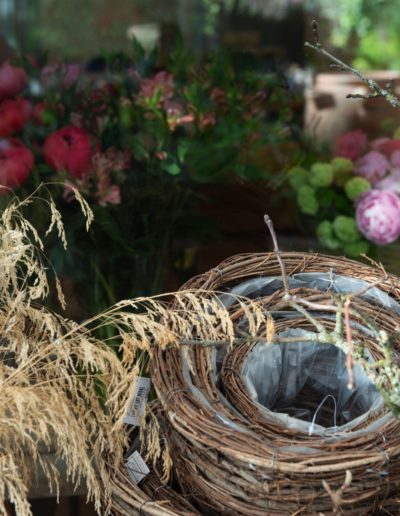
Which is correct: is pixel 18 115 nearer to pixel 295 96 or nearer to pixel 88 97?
pixel 88 97

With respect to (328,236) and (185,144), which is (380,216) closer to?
(328,236)

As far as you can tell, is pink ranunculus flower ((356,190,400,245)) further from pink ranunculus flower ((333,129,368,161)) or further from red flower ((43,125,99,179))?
red flower ((43,125,99,179))

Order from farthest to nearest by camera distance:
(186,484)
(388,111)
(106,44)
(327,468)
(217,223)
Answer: (106,44)
(388,111)
(217,223)
(186,484)
(327,468)

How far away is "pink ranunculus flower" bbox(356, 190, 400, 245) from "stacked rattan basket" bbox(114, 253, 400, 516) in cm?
47

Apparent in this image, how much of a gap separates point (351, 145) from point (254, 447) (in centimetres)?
101

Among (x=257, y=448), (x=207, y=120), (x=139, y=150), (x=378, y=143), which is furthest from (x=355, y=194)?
(x=257, y=448)

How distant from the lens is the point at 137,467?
3.45 ft

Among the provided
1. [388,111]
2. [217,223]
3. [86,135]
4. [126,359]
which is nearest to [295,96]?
[388,111]

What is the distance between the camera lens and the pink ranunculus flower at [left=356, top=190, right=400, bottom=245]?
152cm

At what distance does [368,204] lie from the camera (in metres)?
1.54

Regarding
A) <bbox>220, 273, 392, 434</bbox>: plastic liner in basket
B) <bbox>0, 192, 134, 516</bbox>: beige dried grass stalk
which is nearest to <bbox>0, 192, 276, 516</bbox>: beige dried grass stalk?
<bbox>0, 192, 134, 516</bbox>: beige dried grass stalk

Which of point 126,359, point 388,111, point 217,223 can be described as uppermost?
point 126,359

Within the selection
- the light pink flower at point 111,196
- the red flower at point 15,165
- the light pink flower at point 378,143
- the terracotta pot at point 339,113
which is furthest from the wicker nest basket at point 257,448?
the terracotta pot at point 339,113

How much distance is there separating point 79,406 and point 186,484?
0.19 metres
